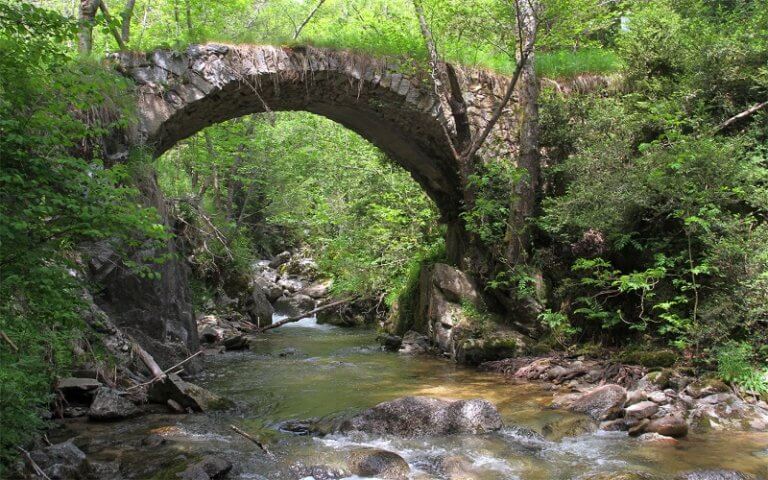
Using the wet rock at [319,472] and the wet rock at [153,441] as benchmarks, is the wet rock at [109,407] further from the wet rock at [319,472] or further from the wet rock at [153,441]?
the wet rock at [319,472]

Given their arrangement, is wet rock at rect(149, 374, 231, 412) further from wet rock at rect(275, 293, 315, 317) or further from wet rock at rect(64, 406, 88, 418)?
wet rock at rect(275, 293, 315, 317)

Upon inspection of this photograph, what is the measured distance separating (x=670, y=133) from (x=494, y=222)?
279cm

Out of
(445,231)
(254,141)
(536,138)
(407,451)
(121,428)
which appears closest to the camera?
(407,451)

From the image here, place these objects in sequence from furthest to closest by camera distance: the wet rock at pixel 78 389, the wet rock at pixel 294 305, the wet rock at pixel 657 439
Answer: the wet rock at pixel 294 305, the wet rock at pixel 78 389, the wet rock at pixel 657 439

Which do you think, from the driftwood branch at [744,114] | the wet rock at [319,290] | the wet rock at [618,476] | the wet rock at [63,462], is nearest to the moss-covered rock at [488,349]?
the driftwood branch at [744,114]

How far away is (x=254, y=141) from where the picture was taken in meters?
13.0

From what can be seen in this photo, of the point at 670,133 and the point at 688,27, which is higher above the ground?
the point at 688,27

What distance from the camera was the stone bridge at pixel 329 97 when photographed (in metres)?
7.60

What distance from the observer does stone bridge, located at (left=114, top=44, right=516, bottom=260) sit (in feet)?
24.9

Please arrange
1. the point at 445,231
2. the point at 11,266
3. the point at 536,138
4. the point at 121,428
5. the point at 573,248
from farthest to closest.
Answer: the point at 445,231 < the point at 536,138 < the point at 573,248 < the point at 121,428 < the point at 11,266

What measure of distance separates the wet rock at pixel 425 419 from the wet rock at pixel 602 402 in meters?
1.04

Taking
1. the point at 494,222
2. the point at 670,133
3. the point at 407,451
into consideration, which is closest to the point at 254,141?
the point at 494,222

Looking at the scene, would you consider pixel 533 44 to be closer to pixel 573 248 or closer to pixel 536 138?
pixel 536 138

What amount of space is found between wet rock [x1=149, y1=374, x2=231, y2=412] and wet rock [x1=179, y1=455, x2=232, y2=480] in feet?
5.61
